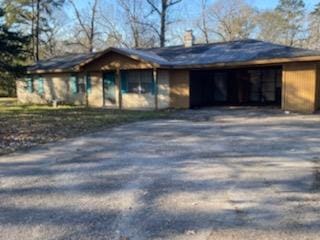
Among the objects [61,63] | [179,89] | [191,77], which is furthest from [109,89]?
[61,63]

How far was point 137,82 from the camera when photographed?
19.6 metres

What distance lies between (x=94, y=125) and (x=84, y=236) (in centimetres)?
919

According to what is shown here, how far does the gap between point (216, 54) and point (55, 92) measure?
1064cm

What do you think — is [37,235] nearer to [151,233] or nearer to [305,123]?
[151,233]

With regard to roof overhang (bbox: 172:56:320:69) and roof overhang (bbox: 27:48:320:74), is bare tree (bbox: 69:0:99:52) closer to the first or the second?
roof overhang (bbox: 27:48:320:74)

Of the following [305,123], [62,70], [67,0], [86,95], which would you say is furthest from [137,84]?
[67,0]

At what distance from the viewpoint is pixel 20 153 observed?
8.27m

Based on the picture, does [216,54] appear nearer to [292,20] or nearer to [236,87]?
[236,87]

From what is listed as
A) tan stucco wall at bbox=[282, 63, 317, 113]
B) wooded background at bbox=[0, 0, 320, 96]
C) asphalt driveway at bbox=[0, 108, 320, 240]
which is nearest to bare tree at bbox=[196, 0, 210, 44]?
wooded background at bbox=[0, 0, 320, 96]

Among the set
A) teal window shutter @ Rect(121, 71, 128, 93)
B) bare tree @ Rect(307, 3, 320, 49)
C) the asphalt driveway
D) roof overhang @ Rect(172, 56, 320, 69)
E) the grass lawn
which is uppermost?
bare tree @ Rect(307, 3, 320, 49)

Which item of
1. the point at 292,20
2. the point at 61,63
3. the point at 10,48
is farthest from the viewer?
the point at 292,20

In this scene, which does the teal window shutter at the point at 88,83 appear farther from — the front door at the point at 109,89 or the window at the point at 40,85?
the window at the point at 40,85

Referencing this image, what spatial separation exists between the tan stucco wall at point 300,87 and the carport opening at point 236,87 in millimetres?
3299

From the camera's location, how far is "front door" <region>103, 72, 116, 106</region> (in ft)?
67.1
